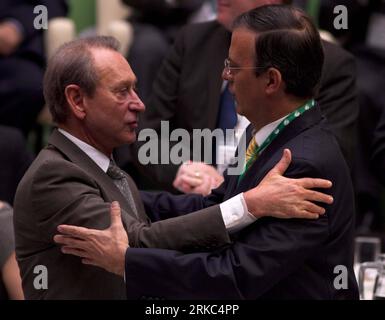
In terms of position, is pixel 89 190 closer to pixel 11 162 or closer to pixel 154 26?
pixel 11 162

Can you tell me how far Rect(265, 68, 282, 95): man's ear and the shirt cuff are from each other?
263 mm

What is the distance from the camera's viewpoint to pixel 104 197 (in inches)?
97.8

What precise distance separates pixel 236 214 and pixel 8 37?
2.87m

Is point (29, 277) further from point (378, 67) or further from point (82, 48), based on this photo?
point (378, 67)

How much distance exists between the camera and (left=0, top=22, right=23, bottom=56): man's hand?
4.88m

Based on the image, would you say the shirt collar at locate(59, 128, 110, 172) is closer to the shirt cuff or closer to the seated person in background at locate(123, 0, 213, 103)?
the shirt cuff

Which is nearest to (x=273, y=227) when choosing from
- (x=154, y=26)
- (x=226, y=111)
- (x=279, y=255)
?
(x=279, y=255)

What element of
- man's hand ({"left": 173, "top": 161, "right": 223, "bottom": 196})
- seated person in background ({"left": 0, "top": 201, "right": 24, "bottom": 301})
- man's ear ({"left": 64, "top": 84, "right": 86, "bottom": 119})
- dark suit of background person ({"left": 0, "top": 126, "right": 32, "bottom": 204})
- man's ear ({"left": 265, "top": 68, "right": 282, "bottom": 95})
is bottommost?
dark suit of background person ({"left": 0, "top": 126, "right": 32, "bottom": 204})

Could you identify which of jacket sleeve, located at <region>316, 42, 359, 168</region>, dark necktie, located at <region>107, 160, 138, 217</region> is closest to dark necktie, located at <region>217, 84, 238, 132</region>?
jacket sleeve, located at <region>316, 42, 359, 168</region>

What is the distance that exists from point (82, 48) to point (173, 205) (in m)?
0.56

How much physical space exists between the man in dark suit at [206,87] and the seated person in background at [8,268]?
2.70ft

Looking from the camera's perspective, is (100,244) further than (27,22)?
No

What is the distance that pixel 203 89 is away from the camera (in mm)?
3572
